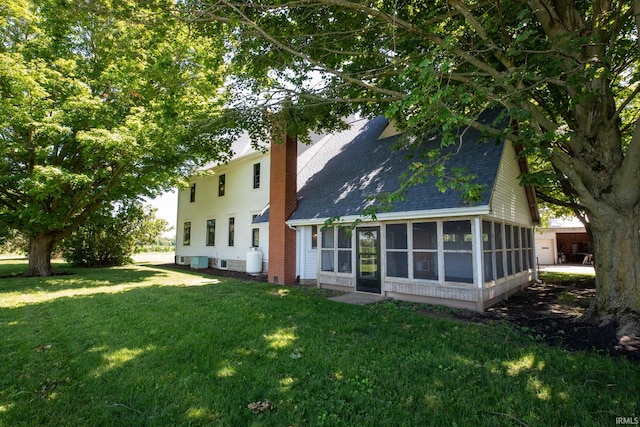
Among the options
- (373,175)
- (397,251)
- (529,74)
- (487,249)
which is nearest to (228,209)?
(373,175)

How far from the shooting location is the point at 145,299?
9.02 meters

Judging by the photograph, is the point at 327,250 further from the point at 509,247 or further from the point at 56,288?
the point at 56,288

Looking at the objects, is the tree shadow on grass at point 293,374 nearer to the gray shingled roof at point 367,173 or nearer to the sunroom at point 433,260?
the sunroom at point 433,260

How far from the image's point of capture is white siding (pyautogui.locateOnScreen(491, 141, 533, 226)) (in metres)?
8.59

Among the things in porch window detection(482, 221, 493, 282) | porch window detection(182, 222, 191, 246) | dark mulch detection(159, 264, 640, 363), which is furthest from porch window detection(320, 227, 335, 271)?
porch window detection(182, 222, 191, 246)

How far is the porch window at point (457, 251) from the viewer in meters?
8.00

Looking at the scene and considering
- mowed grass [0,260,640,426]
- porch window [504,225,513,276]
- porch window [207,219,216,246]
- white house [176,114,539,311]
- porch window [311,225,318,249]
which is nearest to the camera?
mowed grass [0,260,640,426]

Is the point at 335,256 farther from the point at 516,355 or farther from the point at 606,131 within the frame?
the point at 606,131

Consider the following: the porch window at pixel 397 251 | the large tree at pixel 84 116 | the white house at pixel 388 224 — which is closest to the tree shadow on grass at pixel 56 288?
the large tree at pixel 84 116

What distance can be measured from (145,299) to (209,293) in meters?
1.76

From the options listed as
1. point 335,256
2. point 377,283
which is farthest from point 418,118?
point 335,256

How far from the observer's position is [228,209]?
18.8 metres

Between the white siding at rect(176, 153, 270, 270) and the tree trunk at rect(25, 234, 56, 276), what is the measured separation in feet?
25.2

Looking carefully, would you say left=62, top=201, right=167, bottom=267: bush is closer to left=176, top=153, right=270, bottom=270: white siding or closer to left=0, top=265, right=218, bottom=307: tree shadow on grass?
left=176, top=153, right=270, bottom=270: white siding
